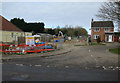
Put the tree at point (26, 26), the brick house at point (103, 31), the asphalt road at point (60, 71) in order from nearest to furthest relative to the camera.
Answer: the asphalt road at point (60, 71) < the brick house at point (103, 31) < the tree at point (26, 26)

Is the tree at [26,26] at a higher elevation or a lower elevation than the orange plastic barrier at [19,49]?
higher

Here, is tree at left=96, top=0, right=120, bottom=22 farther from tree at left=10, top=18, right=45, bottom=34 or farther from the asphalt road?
tree at left=10, top=18, right=45, bottom=34

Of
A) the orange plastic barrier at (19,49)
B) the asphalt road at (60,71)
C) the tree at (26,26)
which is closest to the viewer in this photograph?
the asphalt road at (60,71)

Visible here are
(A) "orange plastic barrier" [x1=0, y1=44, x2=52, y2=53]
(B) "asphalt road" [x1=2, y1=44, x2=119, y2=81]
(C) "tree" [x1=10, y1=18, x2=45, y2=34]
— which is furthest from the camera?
(C) "tree" [x1=10, y1=18, x2=45, y2=34]

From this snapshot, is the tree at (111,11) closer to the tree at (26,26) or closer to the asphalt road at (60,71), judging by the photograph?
the asphalt road at (60,71)

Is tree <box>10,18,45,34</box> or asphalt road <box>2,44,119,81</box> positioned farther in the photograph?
tree <box>10,18,45,34</box>

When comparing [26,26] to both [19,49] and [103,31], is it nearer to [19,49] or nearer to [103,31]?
[103,31]

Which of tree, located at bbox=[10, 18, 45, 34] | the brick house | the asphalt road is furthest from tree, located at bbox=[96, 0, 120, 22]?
tree, located at bbox=[10, 18, 45, 34]

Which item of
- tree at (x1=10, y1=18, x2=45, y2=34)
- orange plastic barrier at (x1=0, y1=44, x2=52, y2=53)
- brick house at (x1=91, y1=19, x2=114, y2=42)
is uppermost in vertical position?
tree at (x1=10, y1=18, x2=45, y2=34)

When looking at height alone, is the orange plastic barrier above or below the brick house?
below

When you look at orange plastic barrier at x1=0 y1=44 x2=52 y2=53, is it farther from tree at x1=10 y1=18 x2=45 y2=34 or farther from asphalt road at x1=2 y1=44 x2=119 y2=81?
tree at x1=10 y1=18 x2=45 y2=34

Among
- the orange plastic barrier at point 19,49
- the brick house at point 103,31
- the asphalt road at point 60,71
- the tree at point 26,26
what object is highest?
the tree at point 26,26

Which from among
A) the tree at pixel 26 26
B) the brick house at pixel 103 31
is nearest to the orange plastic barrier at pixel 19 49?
the brick house at pixel 103 31

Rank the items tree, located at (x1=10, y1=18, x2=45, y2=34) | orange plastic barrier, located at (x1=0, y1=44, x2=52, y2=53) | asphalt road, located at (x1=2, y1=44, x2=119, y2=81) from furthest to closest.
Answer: tree, located at (x1=10, y1=18, x2=45, y2=34) < orange plastic barrier, located at (x1=0, y1=44, x2=52, y2=53) < asphalt road, located at (x1=2, y1=44, x2=119, y2=81)
